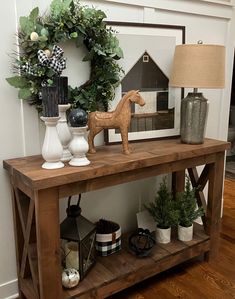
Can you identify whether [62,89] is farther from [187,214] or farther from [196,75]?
[187,214]

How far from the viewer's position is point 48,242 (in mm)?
1501

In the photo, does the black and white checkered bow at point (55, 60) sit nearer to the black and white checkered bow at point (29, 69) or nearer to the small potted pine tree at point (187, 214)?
the black and white checkered bow at point (29, 69)

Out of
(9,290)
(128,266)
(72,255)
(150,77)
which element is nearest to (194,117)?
(150,77)

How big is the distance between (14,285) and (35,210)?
0.72 meters

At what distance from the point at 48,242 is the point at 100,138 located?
77 cm

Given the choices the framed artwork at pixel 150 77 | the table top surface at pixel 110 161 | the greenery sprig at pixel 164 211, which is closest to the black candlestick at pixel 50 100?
the table top surface at pixel 110 161

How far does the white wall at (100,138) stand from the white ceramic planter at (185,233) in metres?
0.36

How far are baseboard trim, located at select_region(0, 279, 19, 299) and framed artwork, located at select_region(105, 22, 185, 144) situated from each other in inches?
39.3

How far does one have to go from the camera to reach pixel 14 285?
1914 mm

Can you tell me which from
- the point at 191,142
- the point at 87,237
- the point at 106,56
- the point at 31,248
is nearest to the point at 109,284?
the point at 87,237

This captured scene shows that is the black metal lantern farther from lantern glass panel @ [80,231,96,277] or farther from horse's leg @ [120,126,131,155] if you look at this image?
horse's leg @ [120,126,131,155]

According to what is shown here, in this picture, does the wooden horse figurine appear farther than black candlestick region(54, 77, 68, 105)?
Yes

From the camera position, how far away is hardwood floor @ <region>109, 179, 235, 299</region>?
1953 millimetres

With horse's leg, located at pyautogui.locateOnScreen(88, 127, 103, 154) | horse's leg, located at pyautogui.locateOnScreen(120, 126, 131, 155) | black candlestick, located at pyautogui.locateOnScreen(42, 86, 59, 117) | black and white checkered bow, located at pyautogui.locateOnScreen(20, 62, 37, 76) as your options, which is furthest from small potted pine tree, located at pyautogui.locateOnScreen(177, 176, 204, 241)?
black and white checkered bow, located at pyautogui.locateOnScreen(20, 62, 37, 76)
